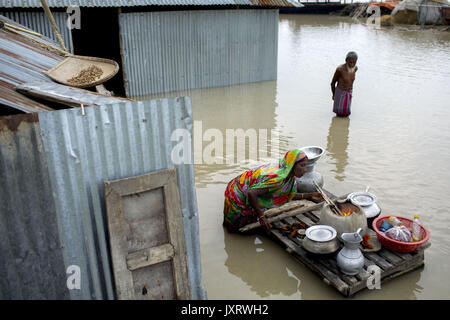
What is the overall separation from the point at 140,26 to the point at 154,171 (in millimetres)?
9705

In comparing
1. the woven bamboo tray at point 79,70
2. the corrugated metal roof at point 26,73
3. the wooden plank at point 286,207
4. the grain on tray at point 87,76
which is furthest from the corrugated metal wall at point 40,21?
the wooden plank at point 286,207

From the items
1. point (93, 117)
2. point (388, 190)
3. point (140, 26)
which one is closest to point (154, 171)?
point (93, 117)

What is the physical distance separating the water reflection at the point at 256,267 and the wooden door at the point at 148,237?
1.51 meters

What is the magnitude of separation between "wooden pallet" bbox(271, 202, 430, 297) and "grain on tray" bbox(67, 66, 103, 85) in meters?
3.28

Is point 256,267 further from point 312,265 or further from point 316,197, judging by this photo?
point 316,197

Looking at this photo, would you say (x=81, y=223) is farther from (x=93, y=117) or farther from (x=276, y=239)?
(x=276, y=239)

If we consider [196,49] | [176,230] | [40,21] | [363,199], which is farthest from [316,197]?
[40,21]

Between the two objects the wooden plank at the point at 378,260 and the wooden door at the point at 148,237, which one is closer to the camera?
the wooden door at the point at 148,237

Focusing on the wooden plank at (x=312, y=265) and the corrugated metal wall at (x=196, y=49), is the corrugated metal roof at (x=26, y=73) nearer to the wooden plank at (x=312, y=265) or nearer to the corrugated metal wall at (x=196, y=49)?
the wooden plank at (x=312, y=265)

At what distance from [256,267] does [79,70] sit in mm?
3760

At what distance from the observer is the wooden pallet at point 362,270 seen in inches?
160

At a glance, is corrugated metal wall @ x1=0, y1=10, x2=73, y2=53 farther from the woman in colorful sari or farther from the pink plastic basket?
the pink plastic basket

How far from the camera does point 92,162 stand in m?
2.85

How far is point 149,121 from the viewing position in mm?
2971
